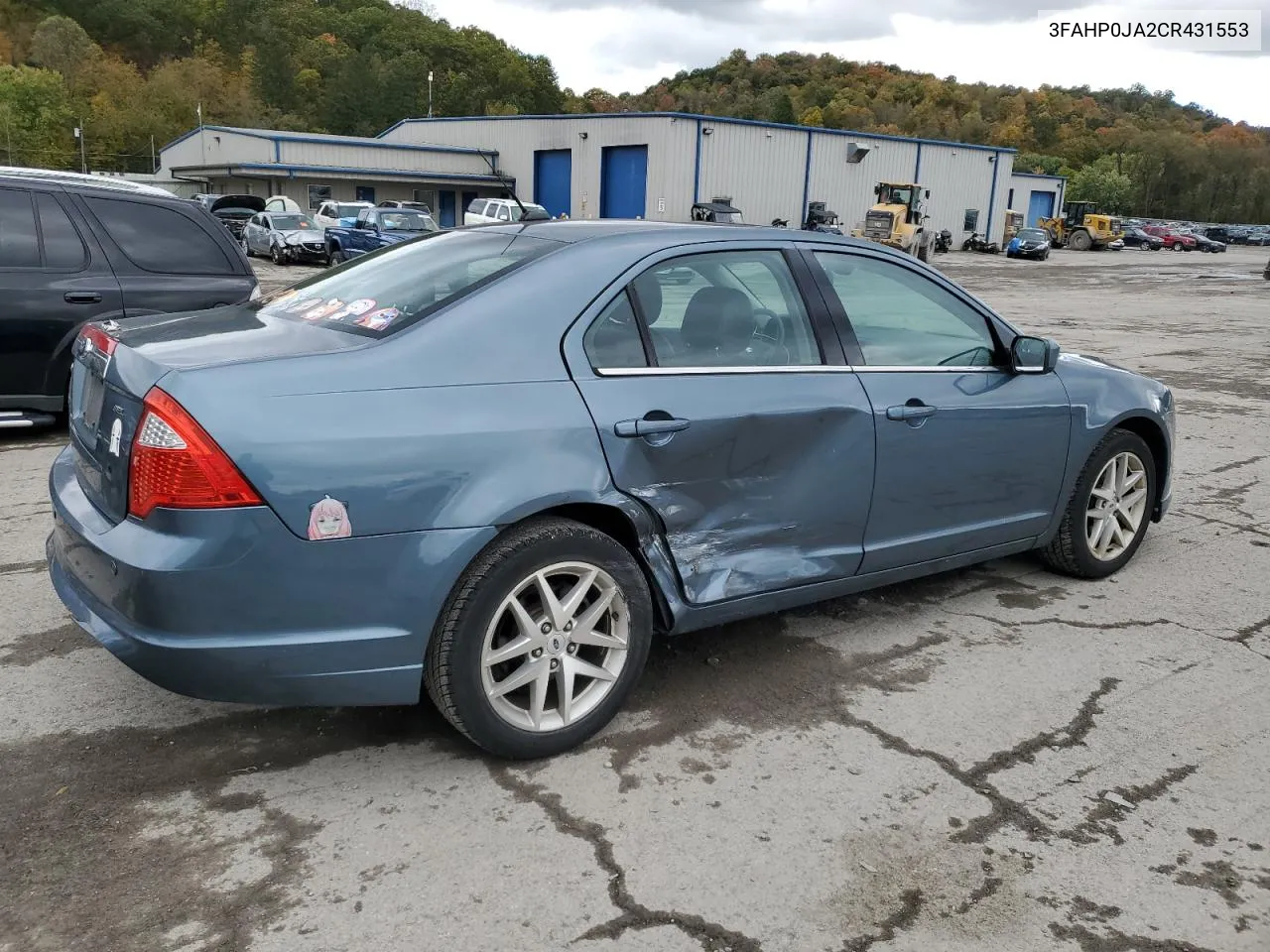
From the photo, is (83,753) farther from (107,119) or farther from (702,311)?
(107,119)

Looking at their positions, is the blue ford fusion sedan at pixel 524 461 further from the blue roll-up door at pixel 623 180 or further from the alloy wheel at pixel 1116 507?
the blue roll-up door at pixel 623 180

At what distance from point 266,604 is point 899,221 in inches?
1589

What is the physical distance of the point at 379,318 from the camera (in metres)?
3.12

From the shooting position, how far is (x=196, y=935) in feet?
7.54

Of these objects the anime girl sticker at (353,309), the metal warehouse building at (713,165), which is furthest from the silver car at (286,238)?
the anime girl sticker at (353,309)

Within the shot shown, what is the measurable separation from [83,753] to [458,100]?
378ft

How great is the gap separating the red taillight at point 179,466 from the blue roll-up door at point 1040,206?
6671 centimetres

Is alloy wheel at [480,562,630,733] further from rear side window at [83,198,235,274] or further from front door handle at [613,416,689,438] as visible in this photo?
rear side window at [83,198,235,274]

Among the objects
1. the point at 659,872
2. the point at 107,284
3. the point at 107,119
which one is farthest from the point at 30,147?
the point at 659,872

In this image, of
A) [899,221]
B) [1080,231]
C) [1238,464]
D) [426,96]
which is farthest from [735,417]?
[426,96]

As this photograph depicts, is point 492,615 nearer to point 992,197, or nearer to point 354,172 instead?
point 354,172

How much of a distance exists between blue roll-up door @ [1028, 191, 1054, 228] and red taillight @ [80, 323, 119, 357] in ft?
217

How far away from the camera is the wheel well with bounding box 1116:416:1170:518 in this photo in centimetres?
482

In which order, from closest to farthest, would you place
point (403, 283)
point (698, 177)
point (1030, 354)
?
point (403, 283), point (1030, 354), point (698, 177)
